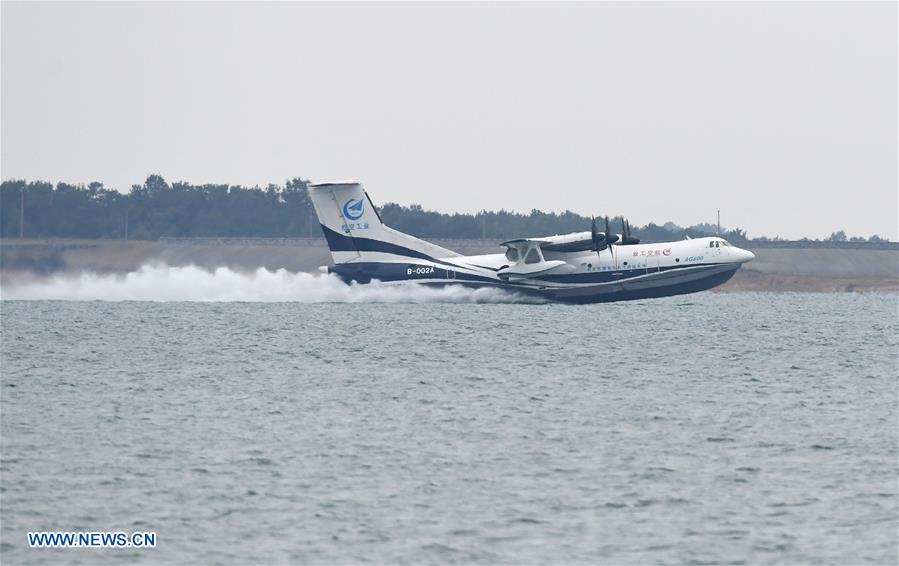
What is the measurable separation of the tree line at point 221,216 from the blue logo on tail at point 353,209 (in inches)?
2576

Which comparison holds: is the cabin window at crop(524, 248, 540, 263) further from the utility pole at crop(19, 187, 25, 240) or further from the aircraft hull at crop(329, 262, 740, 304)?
the utility pole at crop(19, 187, 25, 240)

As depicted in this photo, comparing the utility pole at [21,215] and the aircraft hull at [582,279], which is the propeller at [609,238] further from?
the utility pole at [21,215]

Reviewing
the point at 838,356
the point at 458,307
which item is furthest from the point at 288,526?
the point at 458,307

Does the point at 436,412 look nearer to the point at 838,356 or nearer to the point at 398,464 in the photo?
the point at 398,464

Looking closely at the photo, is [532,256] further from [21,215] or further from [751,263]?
[751,263]

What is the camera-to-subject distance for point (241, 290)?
77.4 meters

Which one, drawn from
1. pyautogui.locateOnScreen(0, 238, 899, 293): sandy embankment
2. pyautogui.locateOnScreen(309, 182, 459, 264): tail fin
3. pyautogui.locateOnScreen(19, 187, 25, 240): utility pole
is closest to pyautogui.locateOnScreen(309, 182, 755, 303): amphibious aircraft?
pyautogui.locateOnScreen(309, 182, 459, 264): tail fin

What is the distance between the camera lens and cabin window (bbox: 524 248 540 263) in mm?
70750

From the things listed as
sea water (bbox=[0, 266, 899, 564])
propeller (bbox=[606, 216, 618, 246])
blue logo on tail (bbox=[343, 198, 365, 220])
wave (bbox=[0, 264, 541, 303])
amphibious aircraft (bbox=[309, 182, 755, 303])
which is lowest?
sea water (bbox=[0, 266, 899, 564])

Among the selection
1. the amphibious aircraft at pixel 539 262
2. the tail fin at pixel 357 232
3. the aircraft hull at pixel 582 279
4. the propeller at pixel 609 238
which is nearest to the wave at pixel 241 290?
the aircraft hull at pixel 582 279

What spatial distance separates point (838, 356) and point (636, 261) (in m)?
22.7

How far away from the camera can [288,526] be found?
19.8 metres

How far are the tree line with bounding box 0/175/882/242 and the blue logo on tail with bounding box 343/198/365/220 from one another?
215 ft

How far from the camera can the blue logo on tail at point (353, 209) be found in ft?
233
